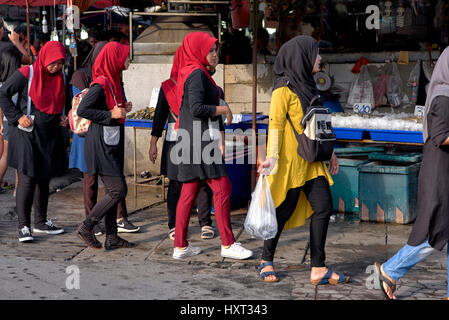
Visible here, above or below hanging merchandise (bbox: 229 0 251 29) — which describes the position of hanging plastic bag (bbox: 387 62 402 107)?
below

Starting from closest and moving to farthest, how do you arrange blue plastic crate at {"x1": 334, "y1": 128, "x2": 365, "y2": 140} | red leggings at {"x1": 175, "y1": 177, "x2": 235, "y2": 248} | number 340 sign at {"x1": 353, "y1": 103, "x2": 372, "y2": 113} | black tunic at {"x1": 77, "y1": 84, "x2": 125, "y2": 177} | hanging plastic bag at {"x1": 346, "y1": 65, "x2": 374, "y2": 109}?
red leggings at {"x1": 175, "y1": 177, "x2": 235, "y2": 248}
black tunic at {"x1": 77, "y1": 84, "x2": 125, "y2": 177}
blue plastic crate at {"x1": 334, "y1": 128, "x2": 365, "y2": 140}
number 340 sign at {"x1": 353, "y1": 103, "x2": 372, "y2": 113}
hanging plastic bag at {"x1": 346, "y1": 65, "x2": 374, "y2": 109}

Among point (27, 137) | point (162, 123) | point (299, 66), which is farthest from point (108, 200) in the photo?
point (299, 66)

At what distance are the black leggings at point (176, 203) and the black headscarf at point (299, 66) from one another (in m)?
1.92

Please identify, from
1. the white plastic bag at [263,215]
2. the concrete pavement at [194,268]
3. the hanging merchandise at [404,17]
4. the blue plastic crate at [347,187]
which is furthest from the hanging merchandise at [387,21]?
the white plastic bag at [263,215]

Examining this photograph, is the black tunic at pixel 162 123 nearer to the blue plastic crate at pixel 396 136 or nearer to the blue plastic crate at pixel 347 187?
the blue plastic crate at pixel 347 187

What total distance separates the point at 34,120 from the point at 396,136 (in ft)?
12.5

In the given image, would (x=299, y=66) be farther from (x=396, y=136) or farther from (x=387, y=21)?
(x=387, y=21)

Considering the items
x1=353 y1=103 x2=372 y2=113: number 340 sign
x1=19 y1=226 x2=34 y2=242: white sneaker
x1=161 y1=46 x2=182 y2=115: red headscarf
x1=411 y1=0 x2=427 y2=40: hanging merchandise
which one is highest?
x1=411 y1=0 x2=427 y2=40: hanging merchandise

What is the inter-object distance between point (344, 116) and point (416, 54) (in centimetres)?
289

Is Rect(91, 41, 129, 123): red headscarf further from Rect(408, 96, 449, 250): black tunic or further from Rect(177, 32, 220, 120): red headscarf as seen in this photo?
Rect(408, 96, 449, 250): black tunic

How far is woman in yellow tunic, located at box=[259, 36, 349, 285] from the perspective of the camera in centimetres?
459

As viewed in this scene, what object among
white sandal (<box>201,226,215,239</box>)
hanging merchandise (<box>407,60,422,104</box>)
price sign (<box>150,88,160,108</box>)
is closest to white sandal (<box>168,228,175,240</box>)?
white sandal (<box>201,226,215,239</box>)

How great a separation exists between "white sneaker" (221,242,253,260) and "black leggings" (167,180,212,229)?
35.9 inches
